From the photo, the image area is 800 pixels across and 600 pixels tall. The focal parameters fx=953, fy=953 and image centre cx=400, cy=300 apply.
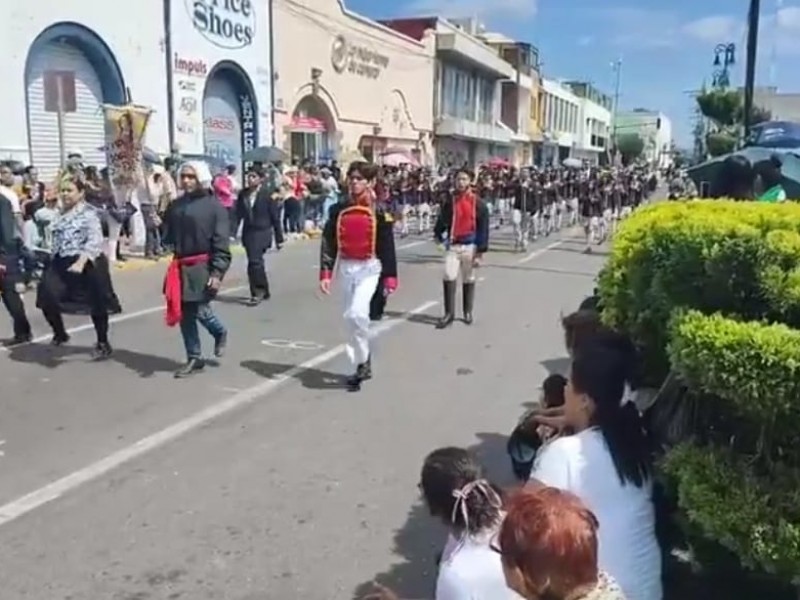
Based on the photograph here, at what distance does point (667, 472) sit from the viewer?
295 centimetres

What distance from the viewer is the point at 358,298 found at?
7355 millimetres

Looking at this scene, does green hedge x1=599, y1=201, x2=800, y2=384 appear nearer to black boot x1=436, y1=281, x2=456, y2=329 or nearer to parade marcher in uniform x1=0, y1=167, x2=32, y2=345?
parade marcher in uniform x1=0, y1=167, x2=32, y2=345

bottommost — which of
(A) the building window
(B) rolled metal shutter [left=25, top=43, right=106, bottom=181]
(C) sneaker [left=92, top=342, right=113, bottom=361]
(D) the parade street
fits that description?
(D) the parade street

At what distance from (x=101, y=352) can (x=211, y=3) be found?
15.8m

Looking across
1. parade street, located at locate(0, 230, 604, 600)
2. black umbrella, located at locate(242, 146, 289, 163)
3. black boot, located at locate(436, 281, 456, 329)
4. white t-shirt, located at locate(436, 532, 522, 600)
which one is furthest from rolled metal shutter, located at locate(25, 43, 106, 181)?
white t-shirt, located at locate(436, 532, 522, 600)

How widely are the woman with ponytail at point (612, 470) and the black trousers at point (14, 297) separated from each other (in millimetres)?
6975

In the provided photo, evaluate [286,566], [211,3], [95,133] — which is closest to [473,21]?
[211,3]

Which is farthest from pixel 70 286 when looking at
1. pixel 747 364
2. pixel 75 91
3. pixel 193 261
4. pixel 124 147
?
pixel 124 147

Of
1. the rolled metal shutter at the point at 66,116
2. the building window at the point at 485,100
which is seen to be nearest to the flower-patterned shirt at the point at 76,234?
the rolled metal shutter at the point at 66,116

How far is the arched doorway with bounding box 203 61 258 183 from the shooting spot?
23.0 metres

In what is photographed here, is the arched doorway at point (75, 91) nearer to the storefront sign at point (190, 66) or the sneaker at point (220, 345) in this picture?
the storefront sign at point (190, 66)

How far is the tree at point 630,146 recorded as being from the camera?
311 feet

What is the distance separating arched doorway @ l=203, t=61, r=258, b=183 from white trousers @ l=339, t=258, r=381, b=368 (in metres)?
16.1

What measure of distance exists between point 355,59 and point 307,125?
4479 millimetres
